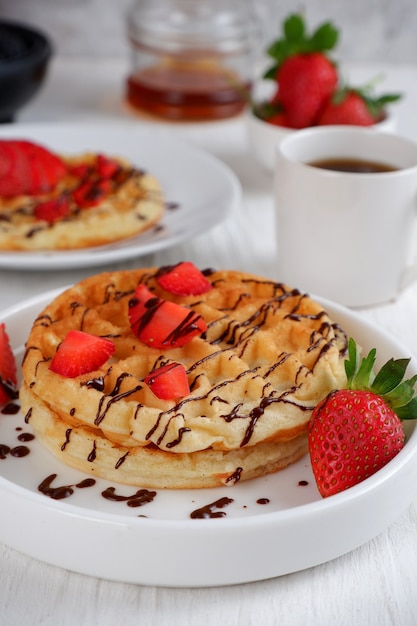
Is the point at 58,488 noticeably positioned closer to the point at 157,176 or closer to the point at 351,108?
the point at 157,176

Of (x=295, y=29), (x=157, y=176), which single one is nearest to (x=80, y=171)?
(x=157, y=176)

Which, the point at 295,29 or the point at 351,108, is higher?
the point at 295,29

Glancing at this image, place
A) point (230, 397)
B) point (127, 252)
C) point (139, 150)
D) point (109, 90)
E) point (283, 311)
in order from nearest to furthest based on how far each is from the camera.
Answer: point (230, 397) < point (283, 311) < point (127, 252) < point (139, 150) < point (109, 90)

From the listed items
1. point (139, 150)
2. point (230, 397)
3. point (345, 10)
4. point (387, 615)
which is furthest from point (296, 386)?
point (345, 10)

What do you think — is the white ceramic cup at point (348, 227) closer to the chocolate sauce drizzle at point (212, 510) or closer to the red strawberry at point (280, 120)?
the red strawberry at point (280, 120)

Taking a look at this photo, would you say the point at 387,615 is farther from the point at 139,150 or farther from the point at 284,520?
the point at 139,150

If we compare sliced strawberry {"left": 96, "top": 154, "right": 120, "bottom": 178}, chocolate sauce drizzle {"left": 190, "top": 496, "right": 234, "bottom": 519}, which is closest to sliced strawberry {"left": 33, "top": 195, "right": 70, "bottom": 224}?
sliced strawberry {"left": 96, "top": 154, "right": 120, "bottom": 178}
